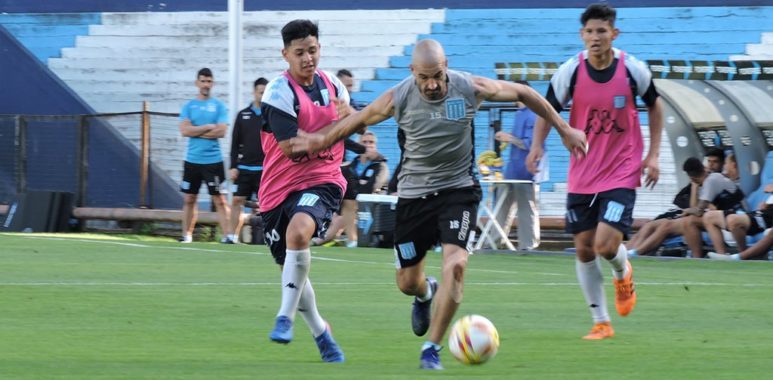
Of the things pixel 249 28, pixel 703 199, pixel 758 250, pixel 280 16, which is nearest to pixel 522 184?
pixel 703 199

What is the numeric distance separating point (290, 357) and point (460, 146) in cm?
167

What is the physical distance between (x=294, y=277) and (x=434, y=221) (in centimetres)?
92

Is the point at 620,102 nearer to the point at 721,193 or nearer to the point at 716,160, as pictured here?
the point at 721,193

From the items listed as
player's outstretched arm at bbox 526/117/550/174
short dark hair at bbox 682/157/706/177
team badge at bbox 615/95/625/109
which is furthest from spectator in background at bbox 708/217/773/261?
player's outstretched arm at bbox 526/117/550/174

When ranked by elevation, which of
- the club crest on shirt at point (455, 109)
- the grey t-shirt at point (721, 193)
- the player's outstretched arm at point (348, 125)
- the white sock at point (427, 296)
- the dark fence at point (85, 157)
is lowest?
the dark fence at point (85, 157)

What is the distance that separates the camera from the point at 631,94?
10211 millimetres

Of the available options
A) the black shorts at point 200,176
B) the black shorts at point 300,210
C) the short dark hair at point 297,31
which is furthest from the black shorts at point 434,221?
the black shorts at point 200,176

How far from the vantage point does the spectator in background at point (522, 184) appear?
19.2m

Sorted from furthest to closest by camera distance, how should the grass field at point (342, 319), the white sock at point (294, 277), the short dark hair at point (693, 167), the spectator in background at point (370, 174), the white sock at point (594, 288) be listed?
1. the spectator in background at point (370, 174)
2. the short dark hair at point (693, 167)
3. the white sock at point (594, 288)
4. the white sock at point (294, 277)
5. the grass field at point (342, 319)

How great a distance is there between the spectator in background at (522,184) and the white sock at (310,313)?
34.3 feet

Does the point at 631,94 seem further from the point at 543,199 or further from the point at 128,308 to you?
the point at 543,199

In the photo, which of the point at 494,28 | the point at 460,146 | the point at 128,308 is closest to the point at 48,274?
the point at 128,308

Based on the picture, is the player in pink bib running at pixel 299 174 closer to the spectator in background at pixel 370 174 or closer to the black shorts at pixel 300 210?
the black shorts at pixel 300 210

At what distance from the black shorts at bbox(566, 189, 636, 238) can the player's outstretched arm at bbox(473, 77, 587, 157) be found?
1666 mm
